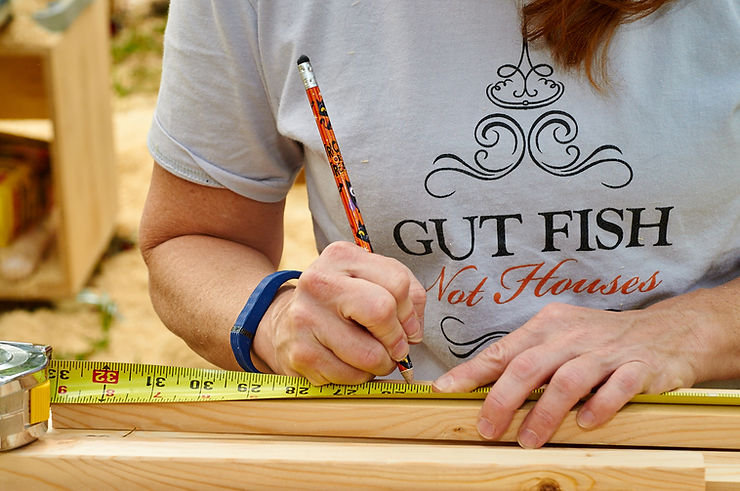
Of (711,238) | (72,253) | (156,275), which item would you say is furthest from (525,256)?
(72,253)

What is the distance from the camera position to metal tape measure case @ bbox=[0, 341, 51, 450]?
110cm

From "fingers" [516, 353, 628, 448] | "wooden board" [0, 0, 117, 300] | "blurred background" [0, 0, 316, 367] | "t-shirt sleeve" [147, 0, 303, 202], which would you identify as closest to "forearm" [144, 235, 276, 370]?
"t-shirt sleeve" [147, 0, 303, 202]

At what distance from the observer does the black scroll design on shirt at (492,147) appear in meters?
1.41

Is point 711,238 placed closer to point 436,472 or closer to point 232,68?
point 436,472

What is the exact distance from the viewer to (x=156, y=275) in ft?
5.45

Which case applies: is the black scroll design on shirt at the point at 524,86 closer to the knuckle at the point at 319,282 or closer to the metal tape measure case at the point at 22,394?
the knuckle at the point at 319,282

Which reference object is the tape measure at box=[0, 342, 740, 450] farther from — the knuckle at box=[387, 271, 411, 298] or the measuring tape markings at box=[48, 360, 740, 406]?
the knuckle at box=[387, 271, 411, 298]

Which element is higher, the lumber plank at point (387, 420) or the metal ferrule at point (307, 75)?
the metal ferrule at point (307, 75)

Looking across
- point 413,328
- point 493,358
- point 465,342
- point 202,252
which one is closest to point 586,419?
point 493,358

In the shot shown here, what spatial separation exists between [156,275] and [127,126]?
4.13m

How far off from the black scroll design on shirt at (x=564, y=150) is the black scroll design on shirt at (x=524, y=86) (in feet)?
0.09

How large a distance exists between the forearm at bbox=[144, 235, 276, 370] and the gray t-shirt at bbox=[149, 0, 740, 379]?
22 cm

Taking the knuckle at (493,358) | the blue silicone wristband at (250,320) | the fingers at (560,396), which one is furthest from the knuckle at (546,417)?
the blue silicone wristband at (250,320)

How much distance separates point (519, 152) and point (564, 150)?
0.22 ft
